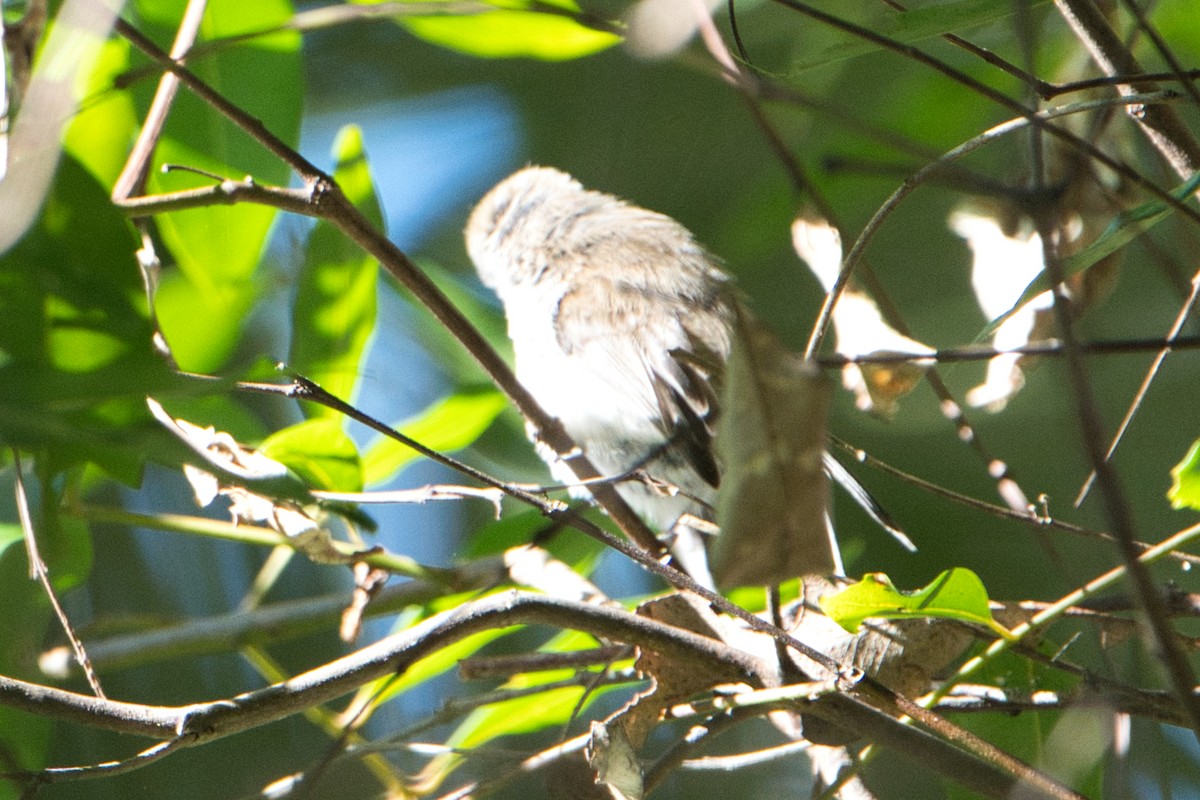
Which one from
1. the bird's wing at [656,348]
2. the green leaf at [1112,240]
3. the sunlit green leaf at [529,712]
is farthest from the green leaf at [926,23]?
the sunlit green leaf at [529,712]

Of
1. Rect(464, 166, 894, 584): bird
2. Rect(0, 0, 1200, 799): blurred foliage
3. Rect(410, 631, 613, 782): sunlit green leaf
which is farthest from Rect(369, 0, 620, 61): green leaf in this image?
Rect(410, 631, 613, 782): sunlit green leaf

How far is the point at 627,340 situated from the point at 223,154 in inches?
25.1

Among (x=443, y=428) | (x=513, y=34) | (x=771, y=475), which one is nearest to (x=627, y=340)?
(x=443, y=428)

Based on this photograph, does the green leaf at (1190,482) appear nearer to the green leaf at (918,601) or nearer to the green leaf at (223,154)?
the green leaf at (918,601)

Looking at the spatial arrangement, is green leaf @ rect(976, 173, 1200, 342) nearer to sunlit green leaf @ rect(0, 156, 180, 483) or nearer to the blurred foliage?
the blurred foliage

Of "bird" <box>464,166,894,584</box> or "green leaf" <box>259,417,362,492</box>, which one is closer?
"green leaf" <box>259,417,362,492</box>

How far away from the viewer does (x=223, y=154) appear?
1375mm

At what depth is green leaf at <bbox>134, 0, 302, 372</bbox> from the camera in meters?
1.37

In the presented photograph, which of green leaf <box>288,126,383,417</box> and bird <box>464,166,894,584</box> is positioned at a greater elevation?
bird <box>464,166,894,584</box>

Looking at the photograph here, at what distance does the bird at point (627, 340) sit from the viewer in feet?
5.32

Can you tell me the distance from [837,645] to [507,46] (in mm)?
825

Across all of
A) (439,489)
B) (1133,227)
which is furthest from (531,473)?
(1133,227)

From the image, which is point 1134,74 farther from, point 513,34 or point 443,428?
point 443,428

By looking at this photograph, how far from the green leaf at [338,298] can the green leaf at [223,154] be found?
0.30 ft
